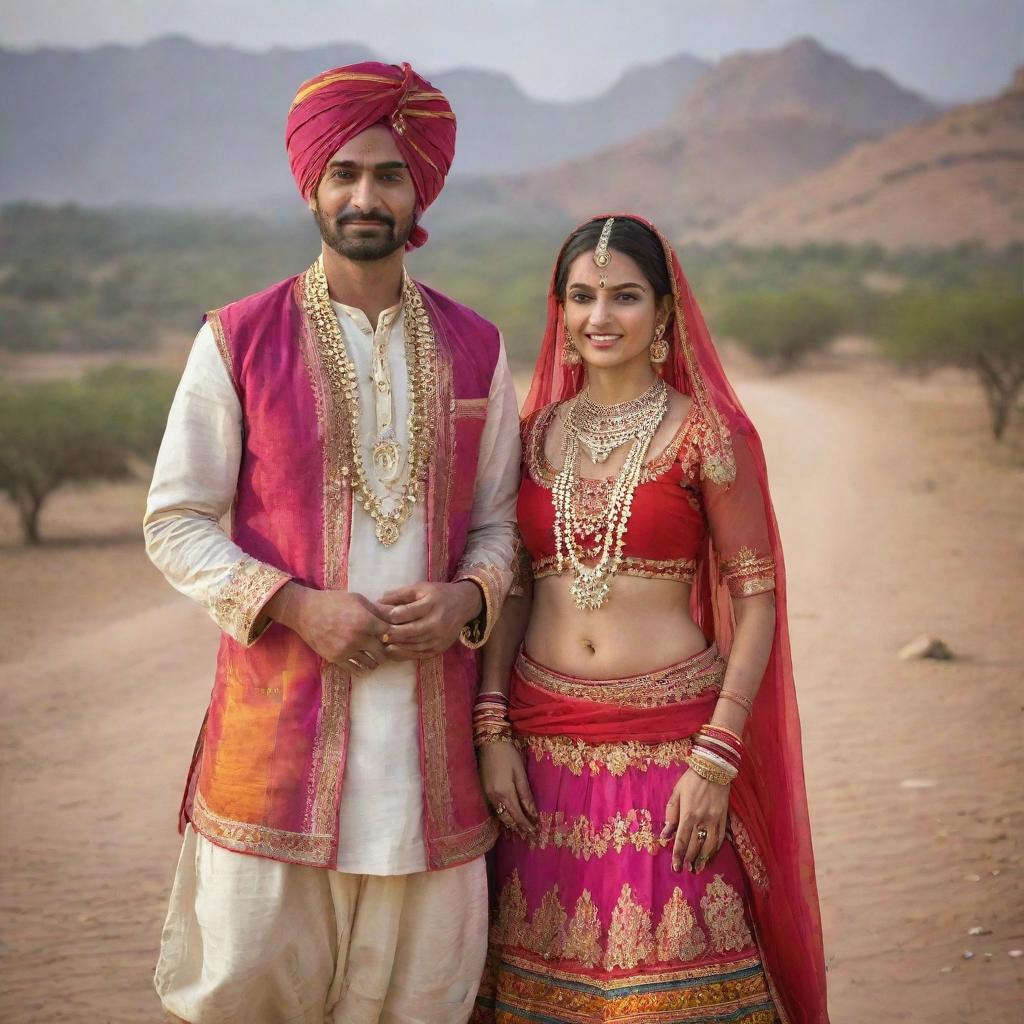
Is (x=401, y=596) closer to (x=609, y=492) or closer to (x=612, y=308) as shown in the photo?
(x=609, y=492)

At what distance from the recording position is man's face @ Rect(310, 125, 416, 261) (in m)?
2.67

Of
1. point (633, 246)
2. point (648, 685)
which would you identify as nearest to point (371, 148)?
point (633, 246)

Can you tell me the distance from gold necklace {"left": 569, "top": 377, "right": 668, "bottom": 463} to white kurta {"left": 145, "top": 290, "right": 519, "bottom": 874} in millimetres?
406

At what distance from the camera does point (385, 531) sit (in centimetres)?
270

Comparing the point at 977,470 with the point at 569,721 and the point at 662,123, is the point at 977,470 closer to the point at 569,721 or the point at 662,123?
the point at 569,721

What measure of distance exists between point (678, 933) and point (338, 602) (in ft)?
3.49

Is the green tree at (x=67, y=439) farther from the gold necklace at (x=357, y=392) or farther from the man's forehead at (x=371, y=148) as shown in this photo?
the man's forehead at (x=371, y=148)

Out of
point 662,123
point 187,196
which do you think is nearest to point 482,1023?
point 187,196

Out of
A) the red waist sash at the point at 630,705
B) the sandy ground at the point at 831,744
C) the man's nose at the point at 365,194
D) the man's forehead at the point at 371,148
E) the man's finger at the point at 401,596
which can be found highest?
the man's forehead at the point at 371,148

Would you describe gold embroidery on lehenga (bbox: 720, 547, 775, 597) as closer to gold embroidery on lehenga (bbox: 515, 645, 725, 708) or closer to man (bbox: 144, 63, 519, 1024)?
gold embroidery on lehenga (bbox: 515, 645, 725, 708)

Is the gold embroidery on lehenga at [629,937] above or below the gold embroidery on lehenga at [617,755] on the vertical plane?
below

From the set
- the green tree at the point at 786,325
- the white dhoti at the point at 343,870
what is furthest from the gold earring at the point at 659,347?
the green tree at the point at 786,325

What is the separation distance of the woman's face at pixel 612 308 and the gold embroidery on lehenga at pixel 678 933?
49.0 inches

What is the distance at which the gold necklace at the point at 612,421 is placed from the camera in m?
2.95
